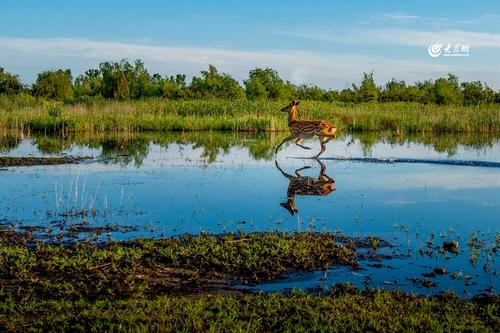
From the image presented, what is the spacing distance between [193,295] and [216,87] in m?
53.0

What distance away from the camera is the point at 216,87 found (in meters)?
58.6

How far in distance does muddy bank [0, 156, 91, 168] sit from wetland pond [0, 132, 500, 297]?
0.67 m

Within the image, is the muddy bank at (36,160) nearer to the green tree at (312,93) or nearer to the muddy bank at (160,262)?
the muddy bank at (160,262)

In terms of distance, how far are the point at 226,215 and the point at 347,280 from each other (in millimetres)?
4103

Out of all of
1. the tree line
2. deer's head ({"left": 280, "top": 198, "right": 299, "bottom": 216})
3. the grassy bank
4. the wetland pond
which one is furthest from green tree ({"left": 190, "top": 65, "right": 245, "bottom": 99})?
deer's head ({"left": 280, "top": 198, "right": 299, "bottom": 216})

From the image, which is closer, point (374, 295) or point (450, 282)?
point (374, 295)

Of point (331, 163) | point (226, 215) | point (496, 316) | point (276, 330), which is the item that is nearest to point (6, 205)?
point (226, 215)

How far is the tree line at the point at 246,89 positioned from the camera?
57.2 metres

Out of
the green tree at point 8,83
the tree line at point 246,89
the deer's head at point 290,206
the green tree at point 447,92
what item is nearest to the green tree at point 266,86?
the tree line at point 246,89

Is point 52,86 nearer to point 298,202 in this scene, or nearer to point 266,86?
point 266,86

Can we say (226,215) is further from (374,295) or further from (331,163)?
(331,163)

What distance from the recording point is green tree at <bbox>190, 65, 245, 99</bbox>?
188 ft

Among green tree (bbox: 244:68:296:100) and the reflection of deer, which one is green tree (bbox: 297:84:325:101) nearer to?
green tree (bbox: 244:68:296:100)

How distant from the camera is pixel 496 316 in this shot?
580 cm
